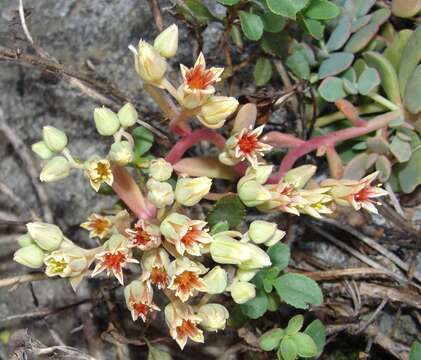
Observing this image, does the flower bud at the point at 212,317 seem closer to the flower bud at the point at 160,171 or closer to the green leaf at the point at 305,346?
the green leaf at the point at 305,346

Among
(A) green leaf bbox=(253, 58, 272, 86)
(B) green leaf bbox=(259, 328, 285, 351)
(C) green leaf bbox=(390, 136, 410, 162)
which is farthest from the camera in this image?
(A) green leaf bbox=(253, 58, 272, 86)

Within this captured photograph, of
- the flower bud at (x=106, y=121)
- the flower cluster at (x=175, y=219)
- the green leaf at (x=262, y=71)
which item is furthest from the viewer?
the green leaf at (x=262, y=71)

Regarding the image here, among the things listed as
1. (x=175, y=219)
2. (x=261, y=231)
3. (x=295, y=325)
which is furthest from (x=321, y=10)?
(x=295, y=325)

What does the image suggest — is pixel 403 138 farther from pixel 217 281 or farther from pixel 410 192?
pixel 217 281

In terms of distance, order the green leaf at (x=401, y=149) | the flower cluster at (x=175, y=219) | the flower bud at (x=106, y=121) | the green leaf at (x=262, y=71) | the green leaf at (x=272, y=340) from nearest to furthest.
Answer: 1. the flower cluster at (x=175, y=219)
2. the flower bud at (x=106, y=121)
3. the green leaf at (x=272, y=340)
4. the green leaf at (x=401, y=149)
5. the green leaf at (x=262, y=71)

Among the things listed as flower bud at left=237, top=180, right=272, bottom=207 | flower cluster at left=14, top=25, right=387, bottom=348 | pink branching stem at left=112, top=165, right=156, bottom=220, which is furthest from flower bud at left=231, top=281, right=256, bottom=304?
pink branching stem at left=112, top=165, right=156, bottom=220

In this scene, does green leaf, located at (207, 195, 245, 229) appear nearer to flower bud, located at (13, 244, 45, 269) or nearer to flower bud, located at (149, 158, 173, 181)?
flower bud, located at (149, 158, 173, 181)

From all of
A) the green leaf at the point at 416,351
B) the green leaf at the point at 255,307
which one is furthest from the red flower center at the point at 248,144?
the green leaf at the point at 416,351

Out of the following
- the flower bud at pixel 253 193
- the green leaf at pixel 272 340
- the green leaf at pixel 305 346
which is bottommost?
the green leaf at pixel 272 340
